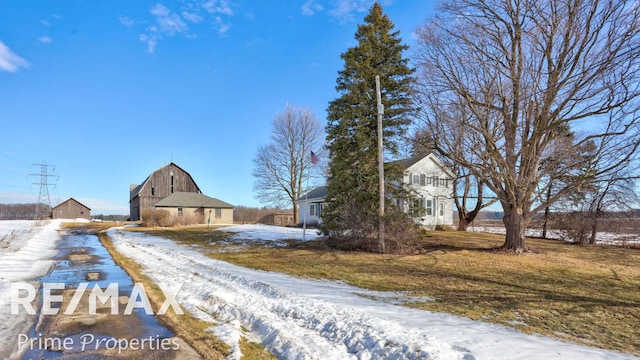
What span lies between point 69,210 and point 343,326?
78721mm

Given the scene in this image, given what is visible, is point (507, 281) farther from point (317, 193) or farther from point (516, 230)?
point (317, 193)

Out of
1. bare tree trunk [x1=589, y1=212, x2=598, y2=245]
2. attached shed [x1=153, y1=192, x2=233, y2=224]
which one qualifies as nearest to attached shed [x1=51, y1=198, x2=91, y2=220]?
attached shed [x1=153, y1=192, x2=233, y2=224]

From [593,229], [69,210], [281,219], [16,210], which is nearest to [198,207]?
[281,219]

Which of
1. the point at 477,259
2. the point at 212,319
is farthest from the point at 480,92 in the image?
the point at 212,319

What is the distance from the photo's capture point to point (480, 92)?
1541 cm

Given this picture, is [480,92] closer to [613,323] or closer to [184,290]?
[613,323]

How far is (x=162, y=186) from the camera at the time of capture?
4838 cm

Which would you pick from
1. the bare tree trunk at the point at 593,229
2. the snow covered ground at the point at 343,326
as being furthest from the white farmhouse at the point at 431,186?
the snow covered ground at the point at 343,326

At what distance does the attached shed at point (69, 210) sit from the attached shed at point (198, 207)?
37.6 metres

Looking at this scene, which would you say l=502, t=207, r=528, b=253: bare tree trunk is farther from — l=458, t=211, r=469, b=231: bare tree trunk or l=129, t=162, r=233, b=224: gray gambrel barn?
l=129, t=162, r=233, b=224: gray gambrel barn

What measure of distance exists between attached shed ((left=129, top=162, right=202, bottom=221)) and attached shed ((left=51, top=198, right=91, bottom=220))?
2541 cm

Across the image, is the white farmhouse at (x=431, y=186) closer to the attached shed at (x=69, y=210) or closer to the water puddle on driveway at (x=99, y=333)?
the water puddle on driveway at (x=99, y=333)

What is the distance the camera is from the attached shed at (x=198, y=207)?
4100cm

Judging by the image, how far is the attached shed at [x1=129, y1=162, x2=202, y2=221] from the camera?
154ft
